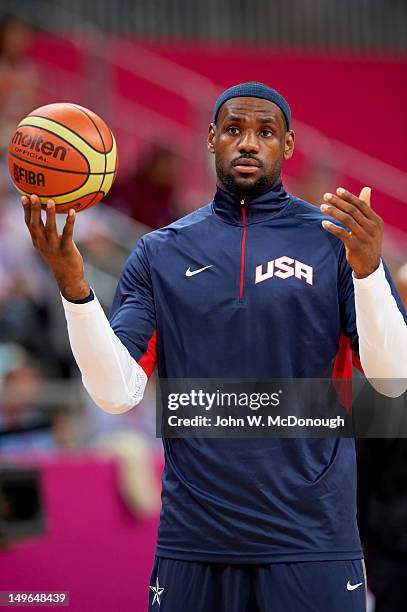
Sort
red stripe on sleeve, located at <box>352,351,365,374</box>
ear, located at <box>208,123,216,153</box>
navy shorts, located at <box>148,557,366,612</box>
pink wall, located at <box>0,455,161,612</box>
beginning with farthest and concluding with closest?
pink wall, located at <box>0,455,161,612</box> → ear, located at <box>208,123,216,153</box> → red stripe on sleeve, located at <box>352,351,365,374</box> → navy shorts, located at <box>148,557,366,612</box>

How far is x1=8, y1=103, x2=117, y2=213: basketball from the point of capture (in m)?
3.75

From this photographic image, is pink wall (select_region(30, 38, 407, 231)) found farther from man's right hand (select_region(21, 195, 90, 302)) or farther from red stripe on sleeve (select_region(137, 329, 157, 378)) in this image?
man's right hand (select_region(21, 195, 90, 302))

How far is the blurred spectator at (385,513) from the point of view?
5160mm

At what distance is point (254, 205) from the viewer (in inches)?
152

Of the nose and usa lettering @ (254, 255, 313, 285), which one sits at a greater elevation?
the nose

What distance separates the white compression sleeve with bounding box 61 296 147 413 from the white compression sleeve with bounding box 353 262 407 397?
746 mm

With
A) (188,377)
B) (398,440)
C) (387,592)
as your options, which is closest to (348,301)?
(188,377)

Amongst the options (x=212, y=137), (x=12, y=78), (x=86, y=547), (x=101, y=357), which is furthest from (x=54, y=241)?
(x=12, y=78)

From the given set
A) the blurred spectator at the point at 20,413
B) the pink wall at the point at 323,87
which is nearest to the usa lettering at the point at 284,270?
the blurred spectator at the point at 20,413

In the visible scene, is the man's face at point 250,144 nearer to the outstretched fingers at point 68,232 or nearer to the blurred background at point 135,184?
the outstretched fingers at point 68,232

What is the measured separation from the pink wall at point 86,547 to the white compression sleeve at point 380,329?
1.45m

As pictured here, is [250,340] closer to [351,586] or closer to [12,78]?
[351,586]

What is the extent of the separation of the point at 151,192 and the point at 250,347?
7.09m

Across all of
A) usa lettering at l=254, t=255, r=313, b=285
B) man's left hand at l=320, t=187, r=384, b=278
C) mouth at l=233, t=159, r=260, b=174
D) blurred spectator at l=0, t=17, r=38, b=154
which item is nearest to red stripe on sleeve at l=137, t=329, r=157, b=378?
usa lettering at l=254, t=255, r=313, b=285
